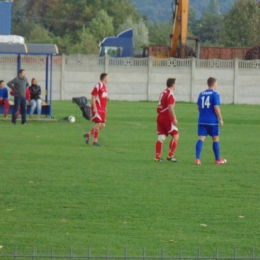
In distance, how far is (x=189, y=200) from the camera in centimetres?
1239

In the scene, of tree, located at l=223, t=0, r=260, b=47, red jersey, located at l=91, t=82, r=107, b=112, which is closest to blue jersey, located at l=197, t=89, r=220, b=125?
red jersey, located at l=91, t=82, r=107, b=112

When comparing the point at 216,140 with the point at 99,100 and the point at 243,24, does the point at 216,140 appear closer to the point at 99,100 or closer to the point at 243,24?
the point at 99,100

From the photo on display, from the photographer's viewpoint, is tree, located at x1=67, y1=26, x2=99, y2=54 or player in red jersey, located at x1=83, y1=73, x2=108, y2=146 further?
tree, located at x1=67, y1=26, x2=99, y2=54

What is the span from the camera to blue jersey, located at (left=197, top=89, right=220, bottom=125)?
16.7 m

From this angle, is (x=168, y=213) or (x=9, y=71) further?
(x=9, y=71)

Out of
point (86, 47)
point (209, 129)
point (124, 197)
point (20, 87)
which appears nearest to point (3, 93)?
point (20, 87)

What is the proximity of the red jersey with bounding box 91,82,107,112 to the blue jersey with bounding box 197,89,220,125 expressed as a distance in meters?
3.39

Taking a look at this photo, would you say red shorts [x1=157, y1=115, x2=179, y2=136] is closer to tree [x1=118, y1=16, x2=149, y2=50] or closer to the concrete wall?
the concrete wall

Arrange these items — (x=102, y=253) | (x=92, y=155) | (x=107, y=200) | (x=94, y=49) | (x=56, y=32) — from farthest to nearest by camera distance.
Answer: (x=56, y=32), (x=94, y=49), (x=92, y=155), (x=107, y=200), (x=102, y=253)

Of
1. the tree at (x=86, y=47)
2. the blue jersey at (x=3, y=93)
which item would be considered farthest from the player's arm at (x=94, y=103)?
the tree at (x=86, y=47)

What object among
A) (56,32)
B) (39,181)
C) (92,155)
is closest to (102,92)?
(92,155)

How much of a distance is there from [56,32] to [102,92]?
9956 cm

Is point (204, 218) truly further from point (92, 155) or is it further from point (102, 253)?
point (92, 155)

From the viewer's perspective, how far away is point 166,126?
17203 millimetres
